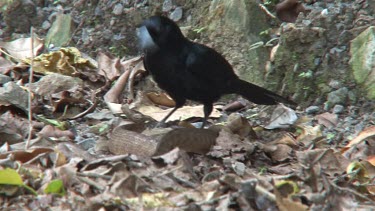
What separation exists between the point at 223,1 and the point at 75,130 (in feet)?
5.02

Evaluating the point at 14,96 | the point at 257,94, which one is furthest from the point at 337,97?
the point at 14,96

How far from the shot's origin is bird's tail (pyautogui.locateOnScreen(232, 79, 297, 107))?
190 inches

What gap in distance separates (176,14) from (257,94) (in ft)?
3.92

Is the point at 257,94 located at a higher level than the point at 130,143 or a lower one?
lower


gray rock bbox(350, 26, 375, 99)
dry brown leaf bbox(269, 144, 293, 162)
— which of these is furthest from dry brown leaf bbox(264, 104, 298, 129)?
dry brown leaf bbox(269, 144, 293, 162)

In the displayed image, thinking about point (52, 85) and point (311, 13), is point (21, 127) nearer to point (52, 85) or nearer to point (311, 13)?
point (52, 85)

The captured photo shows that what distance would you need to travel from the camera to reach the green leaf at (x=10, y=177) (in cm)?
302

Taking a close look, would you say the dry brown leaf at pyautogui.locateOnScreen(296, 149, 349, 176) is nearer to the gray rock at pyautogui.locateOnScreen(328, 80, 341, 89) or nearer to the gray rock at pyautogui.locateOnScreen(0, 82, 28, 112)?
the gray rock at pyautogui.locateOnScreen(328, 80, 341, 89)

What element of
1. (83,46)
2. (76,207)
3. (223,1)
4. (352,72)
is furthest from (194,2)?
(76,207)

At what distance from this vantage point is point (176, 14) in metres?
5.69

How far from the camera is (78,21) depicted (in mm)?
6016

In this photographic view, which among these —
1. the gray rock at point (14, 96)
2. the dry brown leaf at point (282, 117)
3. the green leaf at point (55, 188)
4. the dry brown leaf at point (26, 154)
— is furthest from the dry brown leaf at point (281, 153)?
the gray rock at point (14, 96)

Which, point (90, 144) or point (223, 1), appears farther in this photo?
point (223, 1)

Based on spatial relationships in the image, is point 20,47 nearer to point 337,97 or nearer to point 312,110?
point 312,110
